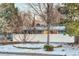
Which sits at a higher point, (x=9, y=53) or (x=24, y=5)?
(x=24, y=5)

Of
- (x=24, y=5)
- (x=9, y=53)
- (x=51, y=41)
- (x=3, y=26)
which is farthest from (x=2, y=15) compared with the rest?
(x=51, y=41)

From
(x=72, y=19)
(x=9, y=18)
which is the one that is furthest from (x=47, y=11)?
(x=9, y=18)

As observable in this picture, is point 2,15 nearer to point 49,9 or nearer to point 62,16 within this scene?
point 49,9

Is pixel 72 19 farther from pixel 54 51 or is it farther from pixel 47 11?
pixel 54 51

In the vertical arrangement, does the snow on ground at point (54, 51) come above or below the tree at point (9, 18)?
below

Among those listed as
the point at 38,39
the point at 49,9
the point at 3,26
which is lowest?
the point at 38,39

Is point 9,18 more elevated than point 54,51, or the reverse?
point 9,18

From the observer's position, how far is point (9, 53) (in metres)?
2.05

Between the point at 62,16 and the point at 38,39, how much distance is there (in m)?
0.33

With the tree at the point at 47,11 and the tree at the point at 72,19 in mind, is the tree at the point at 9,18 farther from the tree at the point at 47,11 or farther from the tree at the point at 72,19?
the tree at the point at 72,19

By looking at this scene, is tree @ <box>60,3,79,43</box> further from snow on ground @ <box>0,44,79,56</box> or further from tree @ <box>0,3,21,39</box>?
tree @ <box>0,3,21,39</box>

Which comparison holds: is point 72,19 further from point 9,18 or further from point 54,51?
point 9,18

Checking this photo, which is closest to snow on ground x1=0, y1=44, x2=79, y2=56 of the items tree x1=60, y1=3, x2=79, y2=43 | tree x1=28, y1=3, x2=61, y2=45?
tree x1=60, y1=3, x2=79, y2=43

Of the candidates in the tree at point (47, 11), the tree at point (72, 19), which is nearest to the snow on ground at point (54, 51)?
the tree at point (72, 19)
